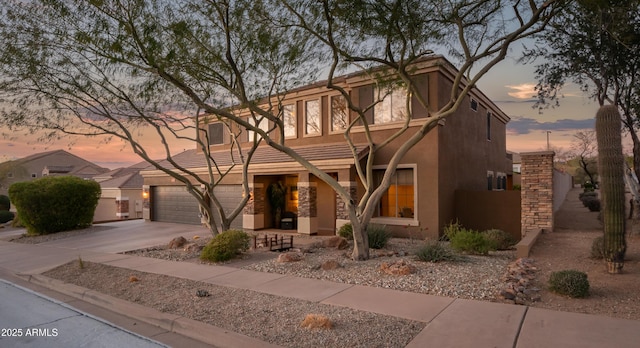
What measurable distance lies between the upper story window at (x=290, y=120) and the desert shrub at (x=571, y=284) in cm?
1409

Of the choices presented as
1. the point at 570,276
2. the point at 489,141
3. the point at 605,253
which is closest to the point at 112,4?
the point at 570,276

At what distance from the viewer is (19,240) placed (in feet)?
60.0

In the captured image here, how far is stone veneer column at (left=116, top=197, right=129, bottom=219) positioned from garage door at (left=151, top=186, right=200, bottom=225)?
925 cm

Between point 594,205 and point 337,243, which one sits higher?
point 594,205

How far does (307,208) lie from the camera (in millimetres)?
17375

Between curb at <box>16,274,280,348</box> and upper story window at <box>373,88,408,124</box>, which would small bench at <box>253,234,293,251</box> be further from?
upper story window at <box>373,88,408,124</box>

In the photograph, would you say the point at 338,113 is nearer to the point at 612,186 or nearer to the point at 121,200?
the point at 612,186

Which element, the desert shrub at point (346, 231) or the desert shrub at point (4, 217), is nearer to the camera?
the desert shrub at point (346, 231)

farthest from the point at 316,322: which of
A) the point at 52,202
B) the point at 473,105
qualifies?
the point at 52,202

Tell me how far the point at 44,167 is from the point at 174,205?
44.4m

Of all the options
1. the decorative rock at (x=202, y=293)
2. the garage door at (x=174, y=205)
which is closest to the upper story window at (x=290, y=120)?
the garage door at (x=174, y=205)

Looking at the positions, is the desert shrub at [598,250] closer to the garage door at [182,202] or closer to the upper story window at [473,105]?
the upper story window at [473,105]

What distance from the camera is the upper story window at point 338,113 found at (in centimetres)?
1786

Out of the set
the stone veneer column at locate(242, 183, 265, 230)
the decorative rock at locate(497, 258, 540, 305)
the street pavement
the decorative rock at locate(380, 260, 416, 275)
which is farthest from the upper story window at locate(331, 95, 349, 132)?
the street pavement
